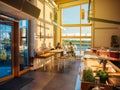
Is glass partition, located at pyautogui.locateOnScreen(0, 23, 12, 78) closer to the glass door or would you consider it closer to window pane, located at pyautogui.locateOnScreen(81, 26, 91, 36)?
the glass door

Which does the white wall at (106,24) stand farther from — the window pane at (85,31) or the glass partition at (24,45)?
the glass partition at (24,45)

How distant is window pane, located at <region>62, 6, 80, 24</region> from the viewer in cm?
1139

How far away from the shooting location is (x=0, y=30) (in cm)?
505

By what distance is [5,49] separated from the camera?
5293mm

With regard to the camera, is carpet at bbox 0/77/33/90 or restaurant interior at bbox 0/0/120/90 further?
carpet at bbox 0/77/33/90

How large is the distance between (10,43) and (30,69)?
1.71 metres

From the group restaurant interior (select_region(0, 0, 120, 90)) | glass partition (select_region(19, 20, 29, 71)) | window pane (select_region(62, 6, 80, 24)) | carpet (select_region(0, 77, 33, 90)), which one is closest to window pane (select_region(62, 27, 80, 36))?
restaurant interior (select_region(0, 0, 120, 90))

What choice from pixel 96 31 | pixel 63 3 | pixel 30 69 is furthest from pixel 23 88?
pixel 63 3

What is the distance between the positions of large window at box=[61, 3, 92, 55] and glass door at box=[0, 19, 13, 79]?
6.47 metres

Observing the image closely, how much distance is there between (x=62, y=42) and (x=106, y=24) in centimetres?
362

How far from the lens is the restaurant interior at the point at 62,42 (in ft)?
8.69

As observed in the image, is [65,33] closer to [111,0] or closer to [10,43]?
[111,0]

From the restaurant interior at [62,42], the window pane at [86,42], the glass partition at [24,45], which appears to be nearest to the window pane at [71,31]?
the restaurant interior at [62,42]

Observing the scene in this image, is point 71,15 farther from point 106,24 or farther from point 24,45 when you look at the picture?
point 24,45
